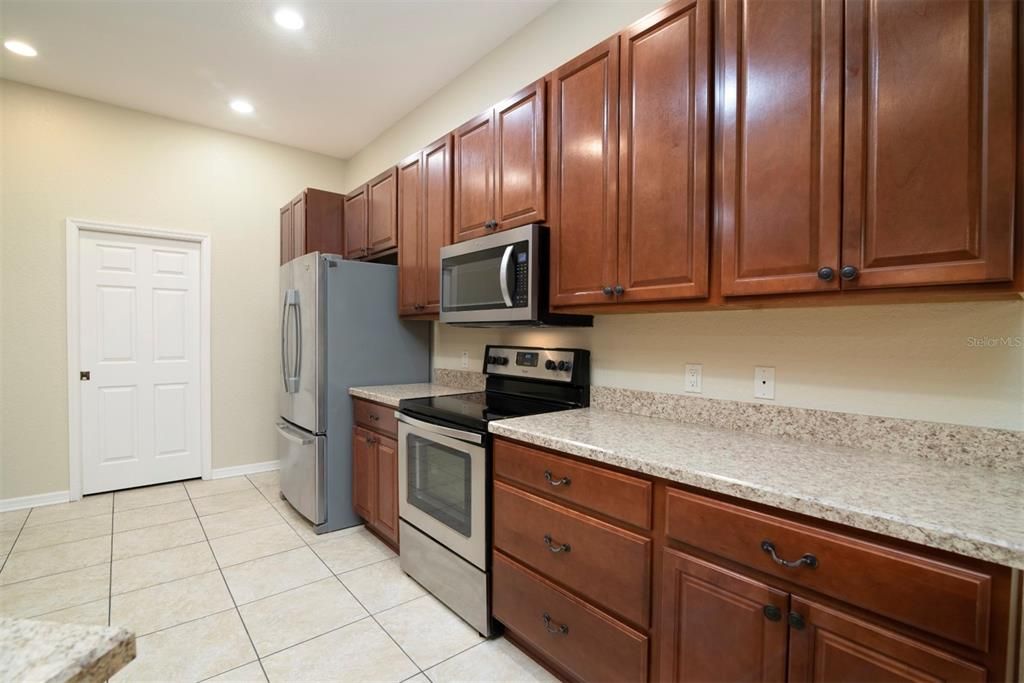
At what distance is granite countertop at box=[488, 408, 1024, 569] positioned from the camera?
843 millimetres

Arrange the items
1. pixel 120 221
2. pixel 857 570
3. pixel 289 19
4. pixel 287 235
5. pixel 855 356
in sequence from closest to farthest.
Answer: pixel 857 570, pixel 855 356, pixel 289 19, pixel 120 221, pixel 287 235

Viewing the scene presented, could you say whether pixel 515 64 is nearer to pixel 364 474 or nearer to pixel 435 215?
pixel 435 215

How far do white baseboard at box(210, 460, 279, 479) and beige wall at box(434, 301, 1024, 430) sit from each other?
366 centimetres

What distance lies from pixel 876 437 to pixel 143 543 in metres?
3.72

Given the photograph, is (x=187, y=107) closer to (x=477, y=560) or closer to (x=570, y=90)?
(x=570, y=90)

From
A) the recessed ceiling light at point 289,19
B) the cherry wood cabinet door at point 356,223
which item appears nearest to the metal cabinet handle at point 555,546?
the cherry wood cabinet door at point 356,223

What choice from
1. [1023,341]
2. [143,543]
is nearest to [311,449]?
[143,543]

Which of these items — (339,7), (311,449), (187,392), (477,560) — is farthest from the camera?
(187,392)

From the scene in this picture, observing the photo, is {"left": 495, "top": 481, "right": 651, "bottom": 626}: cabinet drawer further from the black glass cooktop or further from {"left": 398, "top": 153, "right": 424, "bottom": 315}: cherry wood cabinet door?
{"left": 398, "top": 153, "right": 424, "bottom": 315}: cherry wood cabinet door

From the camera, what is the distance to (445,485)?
6.84 ft

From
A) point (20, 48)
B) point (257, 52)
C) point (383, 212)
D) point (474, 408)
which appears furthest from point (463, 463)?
point (20, 48)

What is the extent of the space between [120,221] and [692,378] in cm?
433

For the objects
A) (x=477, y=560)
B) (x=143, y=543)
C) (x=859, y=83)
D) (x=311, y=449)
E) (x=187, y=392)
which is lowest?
(x=143, y=543)

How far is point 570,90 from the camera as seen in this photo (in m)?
1.89
